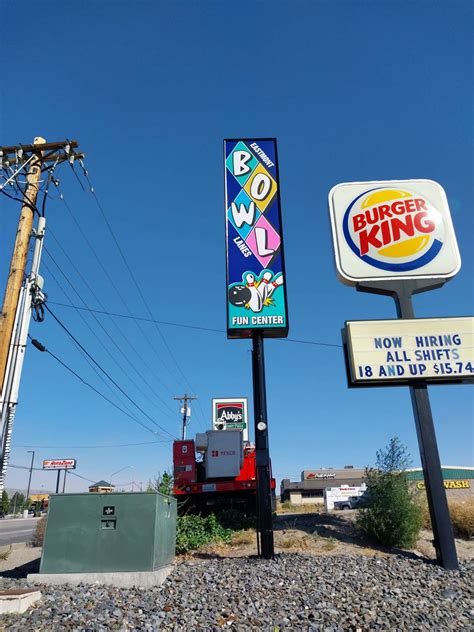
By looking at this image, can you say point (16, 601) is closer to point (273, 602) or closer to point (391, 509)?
point (273, 602)

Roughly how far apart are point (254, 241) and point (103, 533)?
746cm

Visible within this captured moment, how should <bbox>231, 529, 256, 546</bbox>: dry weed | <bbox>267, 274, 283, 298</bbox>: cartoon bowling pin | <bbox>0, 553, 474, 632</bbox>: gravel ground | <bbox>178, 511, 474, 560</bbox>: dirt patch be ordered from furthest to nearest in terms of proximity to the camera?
<bbox>231, 529, 256, 546</bbox>: dry weed → <bbox>267, 274, 283, 298</bbox>: cartoon bowling pin → <bbox>178, 511, 474, 560</bbox>: dirt patch → <bbox>0, 553, 474, 632</bbox>: gravel ground

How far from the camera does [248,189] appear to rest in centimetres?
1285

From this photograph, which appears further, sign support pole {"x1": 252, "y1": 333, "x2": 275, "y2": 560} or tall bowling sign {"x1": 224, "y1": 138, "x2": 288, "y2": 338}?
tall bowling sign {"x1": 224, "y1": 138, "x2": 288, "y2": 338}

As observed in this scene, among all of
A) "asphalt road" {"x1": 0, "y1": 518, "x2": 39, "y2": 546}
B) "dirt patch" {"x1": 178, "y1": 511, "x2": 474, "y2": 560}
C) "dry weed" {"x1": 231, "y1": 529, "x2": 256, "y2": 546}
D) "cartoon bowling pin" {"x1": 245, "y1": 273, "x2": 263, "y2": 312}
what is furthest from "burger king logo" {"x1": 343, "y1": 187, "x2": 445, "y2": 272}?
"asphalt road" {"x1": 0, "y1": 518, "x2": 39, "y2": 546}

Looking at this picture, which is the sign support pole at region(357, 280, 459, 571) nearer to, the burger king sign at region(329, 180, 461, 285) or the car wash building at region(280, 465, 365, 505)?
the burger king sign at region(329, 180, 461, 285)

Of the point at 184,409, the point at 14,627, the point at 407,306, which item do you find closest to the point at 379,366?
the point at 407,306

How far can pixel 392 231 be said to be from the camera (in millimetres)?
11500

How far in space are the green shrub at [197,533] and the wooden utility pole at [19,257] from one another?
212 inches

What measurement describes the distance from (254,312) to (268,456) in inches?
130

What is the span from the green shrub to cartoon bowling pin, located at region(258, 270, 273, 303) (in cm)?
588

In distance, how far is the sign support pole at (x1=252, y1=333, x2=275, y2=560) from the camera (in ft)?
31.0

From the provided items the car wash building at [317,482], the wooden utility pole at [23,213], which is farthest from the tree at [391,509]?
the car wash building at [317,482]

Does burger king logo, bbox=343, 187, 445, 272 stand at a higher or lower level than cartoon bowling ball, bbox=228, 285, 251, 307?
higher
